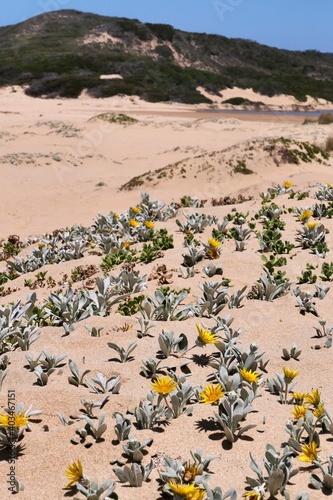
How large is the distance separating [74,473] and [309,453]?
1194mm

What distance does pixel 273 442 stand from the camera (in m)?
3.06

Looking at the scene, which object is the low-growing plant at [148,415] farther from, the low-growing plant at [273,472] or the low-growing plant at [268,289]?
the low-growing plant at [268,289]

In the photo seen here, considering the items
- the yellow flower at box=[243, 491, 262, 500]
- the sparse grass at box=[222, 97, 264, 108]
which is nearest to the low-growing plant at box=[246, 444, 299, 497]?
the yellow flower at box=[243, 491, 262, 500]

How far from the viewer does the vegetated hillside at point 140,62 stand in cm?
6275

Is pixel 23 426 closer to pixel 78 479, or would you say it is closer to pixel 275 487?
pixel 78 479

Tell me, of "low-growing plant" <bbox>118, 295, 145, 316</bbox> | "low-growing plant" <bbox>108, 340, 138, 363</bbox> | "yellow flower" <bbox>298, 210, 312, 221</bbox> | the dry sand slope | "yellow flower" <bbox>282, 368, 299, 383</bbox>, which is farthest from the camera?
"yellow flower" <bbox>298, 210, 312, 221</bbox>

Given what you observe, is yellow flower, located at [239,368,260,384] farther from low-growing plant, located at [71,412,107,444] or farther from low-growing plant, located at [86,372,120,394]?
low-growing plant, located at [71,412,107,444]

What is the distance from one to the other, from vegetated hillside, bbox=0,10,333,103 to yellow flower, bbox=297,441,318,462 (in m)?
58.9

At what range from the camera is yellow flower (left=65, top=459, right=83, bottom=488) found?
8.73 ft

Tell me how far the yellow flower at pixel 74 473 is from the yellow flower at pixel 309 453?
1.10 metres

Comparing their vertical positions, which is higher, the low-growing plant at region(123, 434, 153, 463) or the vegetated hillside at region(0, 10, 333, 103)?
the vegetated hillside at region(0, 10, 333, 103)

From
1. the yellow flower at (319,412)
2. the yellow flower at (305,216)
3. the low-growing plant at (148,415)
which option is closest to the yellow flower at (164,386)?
the low-growing plant at (148,415)

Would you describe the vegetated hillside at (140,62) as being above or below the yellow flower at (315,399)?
above

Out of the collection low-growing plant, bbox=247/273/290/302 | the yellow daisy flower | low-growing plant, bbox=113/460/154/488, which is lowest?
low-growing plant, bbox=113/460/154/488
